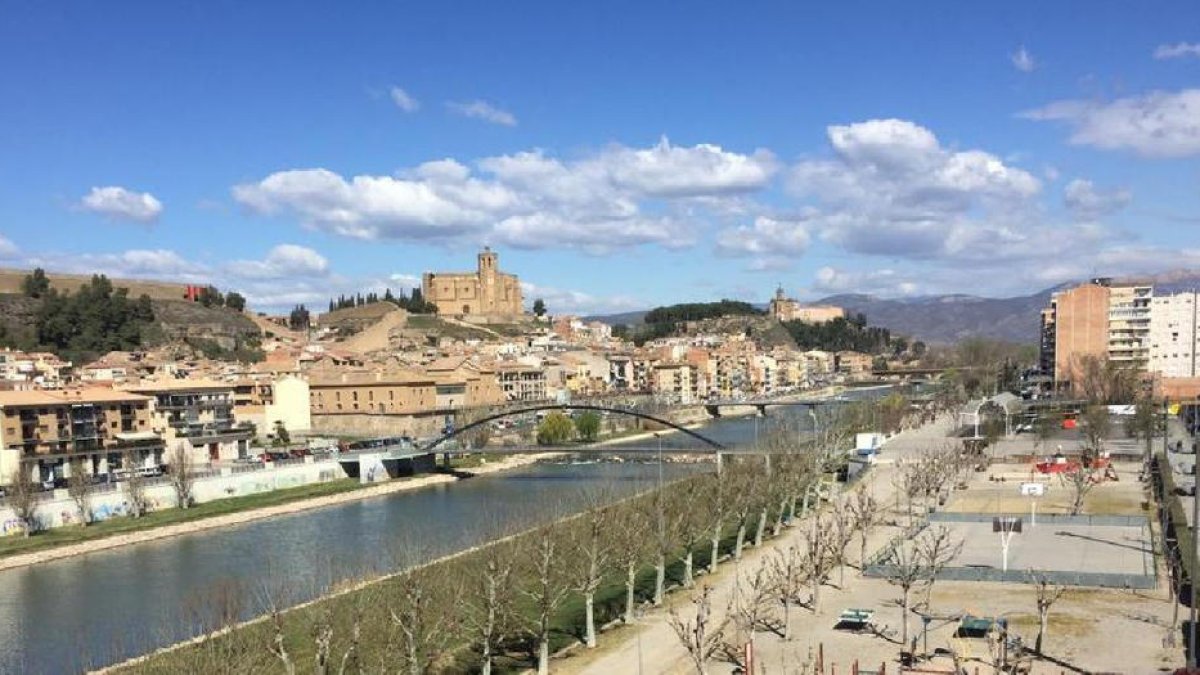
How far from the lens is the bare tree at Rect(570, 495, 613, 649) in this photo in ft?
46.2

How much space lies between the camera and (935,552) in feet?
50.8

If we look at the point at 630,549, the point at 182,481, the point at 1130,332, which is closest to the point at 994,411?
the point at 1130,332

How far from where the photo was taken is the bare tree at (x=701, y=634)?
37.9 ft

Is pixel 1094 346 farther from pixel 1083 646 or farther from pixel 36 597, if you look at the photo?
pixel 36 597

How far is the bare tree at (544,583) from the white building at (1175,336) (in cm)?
5220

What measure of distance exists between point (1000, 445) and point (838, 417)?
8975mm

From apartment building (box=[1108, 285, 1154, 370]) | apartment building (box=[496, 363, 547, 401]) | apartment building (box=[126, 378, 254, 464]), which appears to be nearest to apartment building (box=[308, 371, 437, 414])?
apartment building (box=[496, 363, 547, 401])

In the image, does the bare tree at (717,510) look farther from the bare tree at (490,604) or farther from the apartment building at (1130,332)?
the apartment building at (1130,332)

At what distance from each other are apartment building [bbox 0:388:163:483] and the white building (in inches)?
2058

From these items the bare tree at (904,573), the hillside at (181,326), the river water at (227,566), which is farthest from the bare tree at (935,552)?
the hillside at (181,326)

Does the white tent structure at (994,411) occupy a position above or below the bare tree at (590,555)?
below

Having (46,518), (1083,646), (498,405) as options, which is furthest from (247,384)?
(1083,646)

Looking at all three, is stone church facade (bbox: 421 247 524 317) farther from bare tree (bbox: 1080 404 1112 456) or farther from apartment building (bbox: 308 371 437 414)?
bare tree (bbox: 1080 404 1112 456)

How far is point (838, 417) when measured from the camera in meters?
46.8
